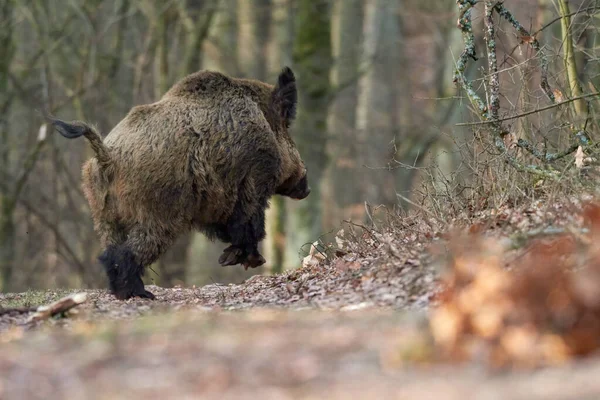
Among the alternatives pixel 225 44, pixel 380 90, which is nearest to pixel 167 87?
pixel 225 44

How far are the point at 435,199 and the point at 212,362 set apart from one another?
455 cm

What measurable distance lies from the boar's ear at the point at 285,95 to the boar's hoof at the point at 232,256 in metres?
1.73

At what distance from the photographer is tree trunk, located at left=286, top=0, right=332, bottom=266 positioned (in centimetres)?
2014

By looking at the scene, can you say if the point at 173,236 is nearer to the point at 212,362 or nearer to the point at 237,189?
the point at 237,189

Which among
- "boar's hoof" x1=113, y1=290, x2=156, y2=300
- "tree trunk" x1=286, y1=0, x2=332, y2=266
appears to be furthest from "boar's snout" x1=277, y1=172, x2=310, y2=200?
"tree trunk" x1=286, y1=0, x2=332, y2=266

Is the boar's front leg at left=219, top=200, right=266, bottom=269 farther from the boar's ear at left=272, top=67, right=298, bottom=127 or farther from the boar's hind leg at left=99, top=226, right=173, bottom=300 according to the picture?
the boar's ear at left=272, top=67, right=298, bottom=127

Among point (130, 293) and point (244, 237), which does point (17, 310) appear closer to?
point (130, 293)

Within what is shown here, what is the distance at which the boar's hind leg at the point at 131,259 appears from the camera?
9766 mm

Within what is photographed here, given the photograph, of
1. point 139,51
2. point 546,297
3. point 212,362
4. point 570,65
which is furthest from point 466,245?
point 139,51

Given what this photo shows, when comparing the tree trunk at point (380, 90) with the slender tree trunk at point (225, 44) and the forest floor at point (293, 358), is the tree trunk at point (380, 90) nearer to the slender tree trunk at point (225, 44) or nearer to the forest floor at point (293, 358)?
the slender tree trunk at point (225, 44)

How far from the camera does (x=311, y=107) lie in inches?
810

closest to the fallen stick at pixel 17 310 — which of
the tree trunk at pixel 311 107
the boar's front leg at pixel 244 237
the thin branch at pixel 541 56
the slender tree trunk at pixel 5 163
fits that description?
the boar's front leg at pixel 244 237

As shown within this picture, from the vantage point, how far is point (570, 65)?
388 inches

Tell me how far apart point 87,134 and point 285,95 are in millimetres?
2876
